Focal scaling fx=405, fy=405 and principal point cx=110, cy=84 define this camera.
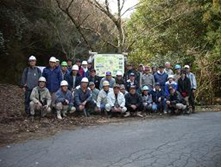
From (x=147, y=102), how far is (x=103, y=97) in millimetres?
1680

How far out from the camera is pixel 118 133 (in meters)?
10.1

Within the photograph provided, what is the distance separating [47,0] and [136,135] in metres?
12.6

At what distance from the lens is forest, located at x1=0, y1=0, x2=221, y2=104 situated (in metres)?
19.5

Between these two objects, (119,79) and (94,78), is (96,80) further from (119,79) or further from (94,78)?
(119,79)

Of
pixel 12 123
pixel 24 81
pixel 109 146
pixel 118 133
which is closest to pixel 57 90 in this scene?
pixel 24 81

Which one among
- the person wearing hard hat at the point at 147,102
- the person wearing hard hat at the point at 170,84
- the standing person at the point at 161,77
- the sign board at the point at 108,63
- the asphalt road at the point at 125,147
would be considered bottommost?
the asphalt road at the point at 125,147

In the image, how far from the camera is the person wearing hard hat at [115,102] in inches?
512

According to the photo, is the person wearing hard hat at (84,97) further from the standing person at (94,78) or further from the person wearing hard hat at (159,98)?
the person wearing hard hat at (159,98)

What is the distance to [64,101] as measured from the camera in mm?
12391

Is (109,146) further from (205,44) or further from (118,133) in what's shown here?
(205,44)

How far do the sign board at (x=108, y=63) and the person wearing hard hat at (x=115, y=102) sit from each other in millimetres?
2033

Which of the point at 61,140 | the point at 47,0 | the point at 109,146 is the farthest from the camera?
the point at 47,0

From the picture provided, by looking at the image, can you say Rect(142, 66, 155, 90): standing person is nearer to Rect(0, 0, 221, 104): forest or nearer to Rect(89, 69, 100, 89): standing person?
Rect(89, 69, 100, 89): standing person

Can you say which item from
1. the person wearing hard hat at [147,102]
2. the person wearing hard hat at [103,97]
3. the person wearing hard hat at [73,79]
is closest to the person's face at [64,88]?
the person wearing hard hat at [73,79]
